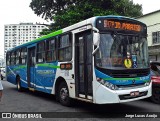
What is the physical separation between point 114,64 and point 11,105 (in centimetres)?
491

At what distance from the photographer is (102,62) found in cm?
807

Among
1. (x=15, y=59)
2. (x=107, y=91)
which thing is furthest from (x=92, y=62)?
(x=15, y=59)

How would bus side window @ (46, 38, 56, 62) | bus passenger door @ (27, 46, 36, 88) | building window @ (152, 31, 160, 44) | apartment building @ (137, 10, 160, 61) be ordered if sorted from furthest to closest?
building window @ (152, 31, 160, 44)
apartment building @ (137, 10, 160, 61)
bus passenger door @ (27, 46, 36, 88)
bus side window @ (46, 38, 56, 62)

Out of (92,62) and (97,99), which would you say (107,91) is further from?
(92,62)

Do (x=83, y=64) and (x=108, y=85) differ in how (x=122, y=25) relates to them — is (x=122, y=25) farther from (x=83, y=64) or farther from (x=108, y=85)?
(x=108, y=85)

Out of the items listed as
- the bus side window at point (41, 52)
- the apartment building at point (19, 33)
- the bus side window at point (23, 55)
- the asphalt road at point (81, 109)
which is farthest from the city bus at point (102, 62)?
the apartment building at point (19, 33)

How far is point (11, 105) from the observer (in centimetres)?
1081

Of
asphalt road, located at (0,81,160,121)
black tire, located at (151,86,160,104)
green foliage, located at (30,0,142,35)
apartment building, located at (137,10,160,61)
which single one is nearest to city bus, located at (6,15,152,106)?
asphalt road, located at (0,81,160,121)

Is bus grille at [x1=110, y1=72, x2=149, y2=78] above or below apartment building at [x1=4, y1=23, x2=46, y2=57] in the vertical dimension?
below

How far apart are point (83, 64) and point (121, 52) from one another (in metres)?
1.33

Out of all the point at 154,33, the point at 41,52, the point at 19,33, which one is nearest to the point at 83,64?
the point at 41,52

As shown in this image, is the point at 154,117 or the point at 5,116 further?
the point at 5,116

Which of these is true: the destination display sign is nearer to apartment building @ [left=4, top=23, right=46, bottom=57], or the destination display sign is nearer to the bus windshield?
the bus windshield

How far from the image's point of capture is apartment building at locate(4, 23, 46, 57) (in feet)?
221
